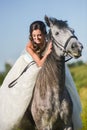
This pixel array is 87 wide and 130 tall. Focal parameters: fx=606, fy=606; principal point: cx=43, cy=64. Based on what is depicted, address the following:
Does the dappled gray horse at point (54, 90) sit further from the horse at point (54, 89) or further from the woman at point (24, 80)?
the woman at point (24, 80)

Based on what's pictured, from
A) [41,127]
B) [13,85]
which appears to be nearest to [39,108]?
[41,127]

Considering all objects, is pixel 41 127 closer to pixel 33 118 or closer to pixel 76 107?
pixel 33 118

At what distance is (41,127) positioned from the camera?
698 centimetres

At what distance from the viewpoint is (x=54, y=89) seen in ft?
22.7

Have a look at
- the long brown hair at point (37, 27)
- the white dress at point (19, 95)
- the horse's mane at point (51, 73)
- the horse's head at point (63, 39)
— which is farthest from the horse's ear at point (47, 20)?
the white dress at point (19, 95)

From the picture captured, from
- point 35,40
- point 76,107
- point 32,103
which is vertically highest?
point 35,40

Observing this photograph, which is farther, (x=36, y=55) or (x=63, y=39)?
(x=36, y=55)

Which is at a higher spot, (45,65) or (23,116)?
(45,65)

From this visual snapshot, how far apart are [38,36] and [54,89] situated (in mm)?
680

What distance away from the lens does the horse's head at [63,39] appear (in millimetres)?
6590

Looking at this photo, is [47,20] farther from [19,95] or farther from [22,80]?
[19,95]

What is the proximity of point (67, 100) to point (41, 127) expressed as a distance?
17.0 inches

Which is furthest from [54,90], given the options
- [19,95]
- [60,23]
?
[60,23]

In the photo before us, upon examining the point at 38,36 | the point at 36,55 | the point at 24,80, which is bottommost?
the point at 24,80
